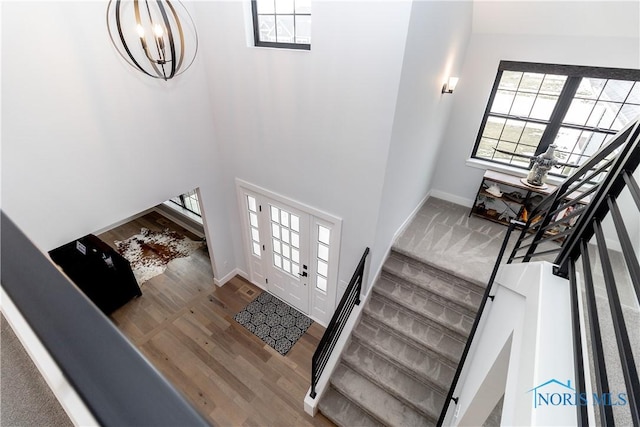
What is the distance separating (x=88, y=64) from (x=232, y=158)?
5.60 ft

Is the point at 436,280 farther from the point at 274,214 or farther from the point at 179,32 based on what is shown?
the point at 179,32

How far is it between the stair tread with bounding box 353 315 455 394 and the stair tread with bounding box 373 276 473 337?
37 cm

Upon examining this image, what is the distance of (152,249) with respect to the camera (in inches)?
231

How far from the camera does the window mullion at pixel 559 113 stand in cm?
358

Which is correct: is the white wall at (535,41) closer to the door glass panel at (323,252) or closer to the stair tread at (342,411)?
the door glass panel at (323,252)

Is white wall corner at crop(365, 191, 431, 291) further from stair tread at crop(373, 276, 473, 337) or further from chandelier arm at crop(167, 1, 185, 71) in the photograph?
chandelier arm at crop(167, 1, 185, 71)

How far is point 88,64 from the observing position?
254 cm

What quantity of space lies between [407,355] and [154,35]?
13.9 ft

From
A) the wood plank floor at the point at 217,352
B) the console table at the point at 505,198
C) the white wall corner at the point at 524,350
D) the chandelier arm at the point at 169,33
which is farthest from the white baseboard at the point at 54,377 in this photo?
the console table at the point at 505,198

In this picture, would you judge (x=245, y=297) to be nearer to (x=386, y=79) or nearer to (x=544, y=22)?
(x=386, y=79)

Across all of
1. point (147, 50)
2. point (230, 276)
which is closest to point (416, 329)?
point (230, 276)

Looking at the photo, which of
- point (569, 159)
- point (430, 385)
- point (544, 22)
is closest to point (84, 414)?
point (430, 385)

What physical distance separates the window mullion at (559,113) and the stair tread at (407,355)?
319 centimetres

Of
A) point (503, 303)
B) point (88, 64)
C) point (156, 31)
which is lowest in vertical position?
point (503, 303)
